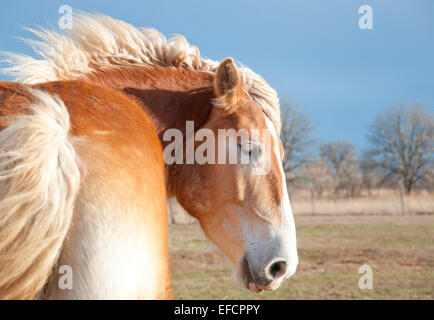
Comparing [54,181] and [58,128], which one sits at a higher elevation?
[58,128]

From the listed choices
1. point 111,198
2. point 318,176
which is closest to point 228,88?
point 111,198

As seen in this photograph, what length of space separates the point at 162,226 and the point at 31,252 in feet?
1.50

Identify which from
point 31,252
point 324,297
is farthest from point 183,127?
point 324,297

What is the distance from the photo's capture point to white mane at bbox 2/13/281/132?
254cm

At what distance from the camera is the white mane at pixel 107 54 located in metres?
2.54

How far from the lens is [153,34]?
9.64ft

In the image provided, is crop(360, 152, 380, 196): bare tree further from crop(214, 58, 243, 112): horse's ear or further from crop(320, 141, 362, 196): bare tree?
crop(214, 58, 243, 112): horse's ear

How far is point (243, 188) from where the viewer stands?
2406mm

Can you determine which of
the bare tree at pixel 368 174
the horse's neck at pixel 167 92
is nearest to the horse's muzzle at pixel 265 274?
the horse's neck at pixel 167 92

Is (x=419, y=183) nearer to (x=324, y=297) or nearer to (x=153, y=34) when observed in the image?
(x=324, y=297)

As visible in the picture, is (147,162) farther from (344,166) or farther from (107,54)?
(344,166)

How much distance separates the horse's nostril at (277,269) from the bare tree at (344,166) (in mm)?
40197

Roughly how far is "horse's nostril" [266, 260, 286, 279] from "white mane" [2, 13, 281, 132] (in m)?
0.96

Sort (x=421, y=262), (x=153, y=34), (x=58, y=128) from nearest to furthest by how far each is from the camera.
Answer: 1. (x=58, y=128)
2. (x=153, y=34)
3. (x=421, y=262)
